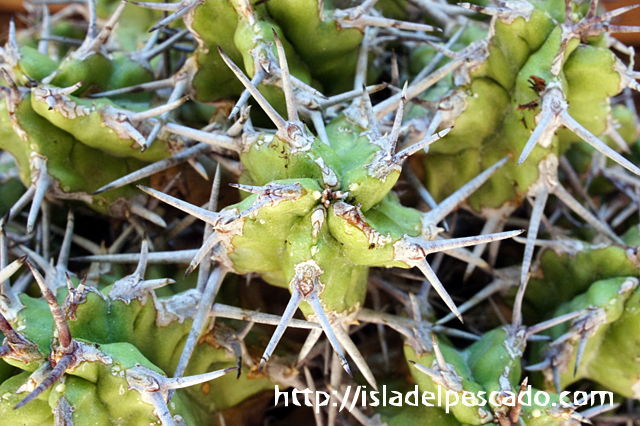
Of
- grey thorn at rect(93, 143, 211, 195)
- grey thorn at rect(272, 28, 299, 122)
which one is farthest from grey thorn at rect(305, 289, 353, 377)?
grey thorn at rect(93, 143, 211, 195)

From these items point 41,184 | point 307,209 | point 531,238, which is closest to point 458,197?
point 531,238

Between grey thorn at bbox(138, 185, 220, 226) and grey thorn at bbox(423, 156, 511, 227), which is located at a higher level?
grey thorn at bbox(138, 185, 220, 226)

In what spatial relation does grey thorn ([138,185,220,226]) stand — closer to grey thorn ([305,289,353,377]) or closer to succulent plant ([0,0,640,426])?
succulent plant ([0,0,640,426])

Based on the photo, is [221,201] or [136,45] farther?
[136,45]

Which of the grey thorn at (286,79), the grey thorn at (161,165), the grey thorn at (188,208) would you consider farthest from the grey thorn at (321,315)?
the grey thorn at (161,165)

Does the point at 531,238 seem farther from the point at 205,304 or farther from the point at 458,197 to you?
the point at 205,304

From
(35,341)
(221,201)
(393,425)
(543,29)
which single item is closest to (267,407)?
(393,425)

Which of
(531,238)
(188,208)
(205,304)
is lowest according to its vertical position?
(205,304)

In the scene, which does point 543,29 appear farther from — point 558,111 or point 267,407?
point 267,407
